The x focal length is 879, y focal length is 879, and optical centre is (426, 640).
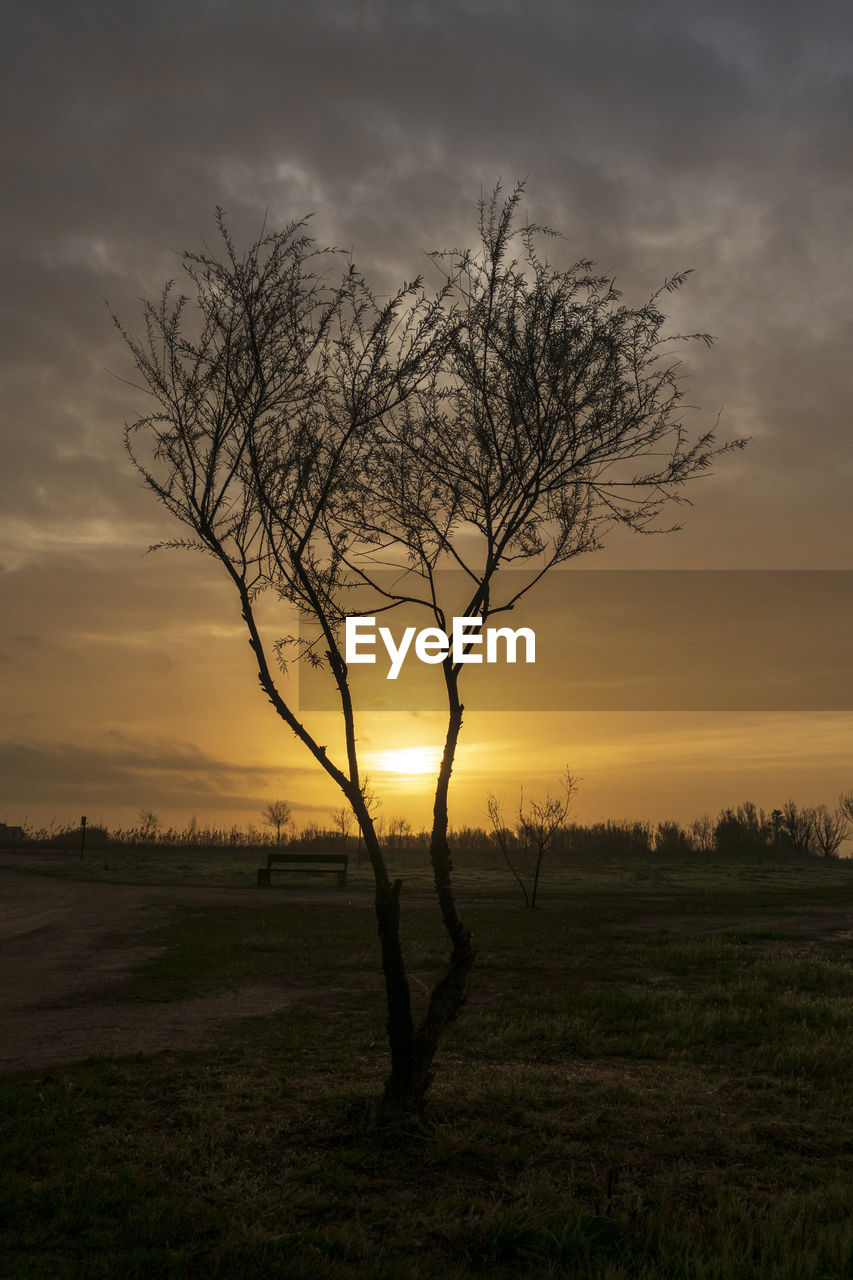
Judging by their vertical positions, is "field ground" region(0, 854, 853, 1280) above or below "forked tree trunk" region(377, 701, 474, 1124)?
below

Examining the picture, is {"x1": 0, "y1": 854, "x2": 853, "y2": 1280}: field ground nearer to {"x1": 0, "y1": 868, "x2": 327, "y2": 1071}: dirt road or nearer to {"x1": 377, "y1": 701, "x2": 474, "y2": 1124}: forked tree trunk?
{"x1": 0, "y1": 868, "x2": 327, "y2": 1071}: dirt road

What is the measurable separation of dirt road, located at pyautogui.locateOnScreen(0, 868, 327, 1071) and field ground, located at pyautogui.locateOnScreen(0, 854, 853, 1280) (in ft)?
0.26

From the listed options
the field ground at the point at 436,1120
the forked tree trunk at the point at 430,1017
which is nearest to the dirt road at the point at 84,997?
the field ground at the point at 436,1120

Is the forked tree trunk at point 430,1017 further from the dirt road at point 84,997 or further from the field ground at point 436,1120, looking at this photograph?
the dirt road at point 84,997

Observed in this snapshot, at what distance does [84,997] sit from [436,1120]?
25.9 ft

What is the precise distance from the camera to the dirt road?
10008 millimetres

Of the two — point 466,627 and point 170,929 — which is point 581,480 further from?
point 170,929

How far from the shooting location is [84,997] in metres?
13.0

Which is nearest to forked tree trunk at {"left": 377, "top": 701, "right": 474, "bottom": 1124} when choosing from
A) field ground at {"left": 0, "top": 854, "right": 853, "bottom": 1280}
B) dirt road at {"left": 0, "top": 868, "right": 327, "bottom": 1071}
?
field ground at {"left": 0, "top": 854, "right": 853, "bottom": 1280}

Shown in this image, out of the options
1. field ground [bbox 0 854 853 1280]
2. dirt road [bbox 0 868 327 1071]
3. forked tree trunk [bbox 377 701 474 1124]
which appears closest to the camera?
field ground [bbox 0 854 853 1280]

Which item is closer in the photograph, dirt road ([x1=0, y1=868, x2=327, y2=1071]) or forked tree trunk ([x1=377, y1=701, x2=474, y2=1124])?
forked tree trunk ([x1=377, y1=701, x2=474, y2=1124])

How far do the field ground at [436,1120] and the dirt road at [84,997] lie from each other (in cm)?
8

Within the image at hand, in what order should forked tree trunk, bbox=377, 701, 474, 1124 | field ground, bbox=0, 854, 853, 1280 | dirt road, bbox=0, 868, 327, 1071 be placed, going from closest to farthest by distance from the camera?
field ground, bbox=0, 854, 853, 1280 → forked tree trunk, bbox=377, 701, 474, 1124 → dirt road, bbox=0, 868, 327, 1071

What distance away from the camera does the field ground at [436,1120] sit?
198 inches
